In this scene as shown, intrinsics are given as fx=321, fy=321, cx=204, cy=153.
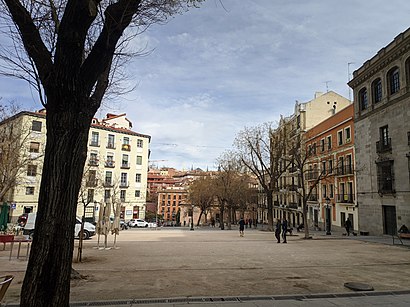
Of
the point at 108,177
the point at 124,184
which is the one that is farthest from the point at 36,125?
the point at 124,184

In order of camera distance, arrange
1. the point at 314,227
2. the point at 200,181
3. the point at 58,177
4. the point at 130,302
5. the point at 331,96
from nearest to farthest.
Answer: the point at 58,177 → the point at 130,302 → the point at 314,227 → the point at 331,96 → the point at 200,181

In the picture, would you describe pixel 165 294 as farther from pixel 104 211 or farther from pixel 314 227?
pixel 314 227

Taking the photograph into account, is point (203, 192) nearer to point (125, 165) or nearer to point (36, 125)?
point (125, 165)

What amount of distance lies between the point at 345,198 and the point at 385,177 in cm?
856

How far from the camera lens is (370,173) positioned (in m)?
27.6

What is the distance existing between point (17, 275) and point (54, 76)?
7452 millimetres

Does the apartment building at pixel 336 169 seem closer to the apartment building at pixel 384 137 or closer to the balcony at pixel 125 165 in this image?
the apartment building at pixel 384 137

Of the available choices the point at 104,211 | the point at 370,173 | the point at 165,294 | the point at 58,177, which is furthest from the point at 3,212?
the point at 370,173

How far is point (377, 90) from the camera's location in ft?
90.2

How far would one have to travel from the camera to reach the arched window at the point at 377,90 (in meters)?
26.9

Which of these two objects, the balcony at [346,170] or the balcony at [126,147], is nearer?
the balcony at [346,170]

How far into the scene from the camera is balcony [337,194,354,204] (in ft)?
106

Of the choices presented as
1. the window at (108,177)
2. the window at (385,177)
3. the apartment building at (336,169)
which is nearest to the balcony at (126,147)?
the window at (108,177)

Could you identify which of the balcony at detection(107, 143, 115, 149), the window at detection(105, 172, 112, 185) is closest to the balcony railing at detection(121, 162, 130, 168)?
the window at detection(105, 172, 112, 185)
